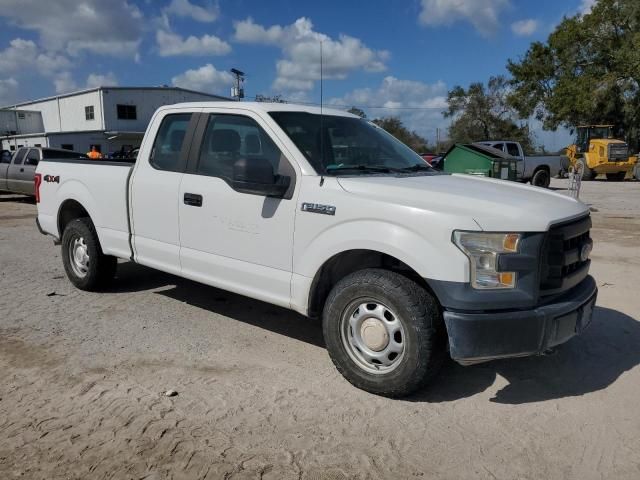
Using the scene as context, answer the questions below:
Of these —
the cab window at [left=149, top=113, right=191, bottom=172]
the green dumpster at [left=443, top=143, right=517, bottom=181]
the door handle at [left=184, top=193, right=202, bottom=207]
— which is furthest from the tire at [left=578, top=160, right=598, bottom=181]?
the door handle at [left=184, top=193, right=202, bottom=207]

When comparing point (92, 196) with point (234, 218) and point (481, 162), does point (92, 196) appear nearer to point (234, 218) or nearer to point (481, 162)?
point (234, 218)

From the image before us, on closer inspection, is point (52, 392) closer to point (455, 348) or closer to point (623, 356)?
point (455, 348)

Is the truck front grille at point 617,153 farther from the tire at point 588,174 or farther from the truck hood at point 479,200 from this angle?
the truck hood at point 479,200

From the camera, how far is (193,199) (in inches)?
179

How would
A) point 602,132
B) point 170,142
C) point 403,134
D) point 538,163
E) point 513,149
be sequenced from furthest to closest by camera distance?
point 403,134, point 602,132, point 538,163, point 513,149, point 170,142

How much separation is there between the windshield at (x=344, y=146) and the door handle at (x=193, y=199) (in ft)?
3.00

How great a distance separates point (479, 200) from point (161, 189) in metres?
2.79

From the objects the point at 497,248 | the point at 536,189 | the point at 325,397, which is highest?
the point at 536,189

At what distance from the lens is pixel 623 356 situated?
437 cm

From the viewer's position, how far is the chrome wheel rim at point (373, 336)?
3559mm

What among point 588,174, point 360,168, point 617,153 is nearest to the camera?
point 360,168

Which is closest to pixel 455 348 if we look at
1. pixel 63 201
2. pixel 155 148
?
pixel 155 148

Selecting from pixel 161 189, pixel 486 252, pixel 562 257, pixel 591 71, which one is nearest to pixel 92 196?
pixel 161 189

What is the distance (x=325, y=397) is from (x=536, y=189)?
87.8 inches
